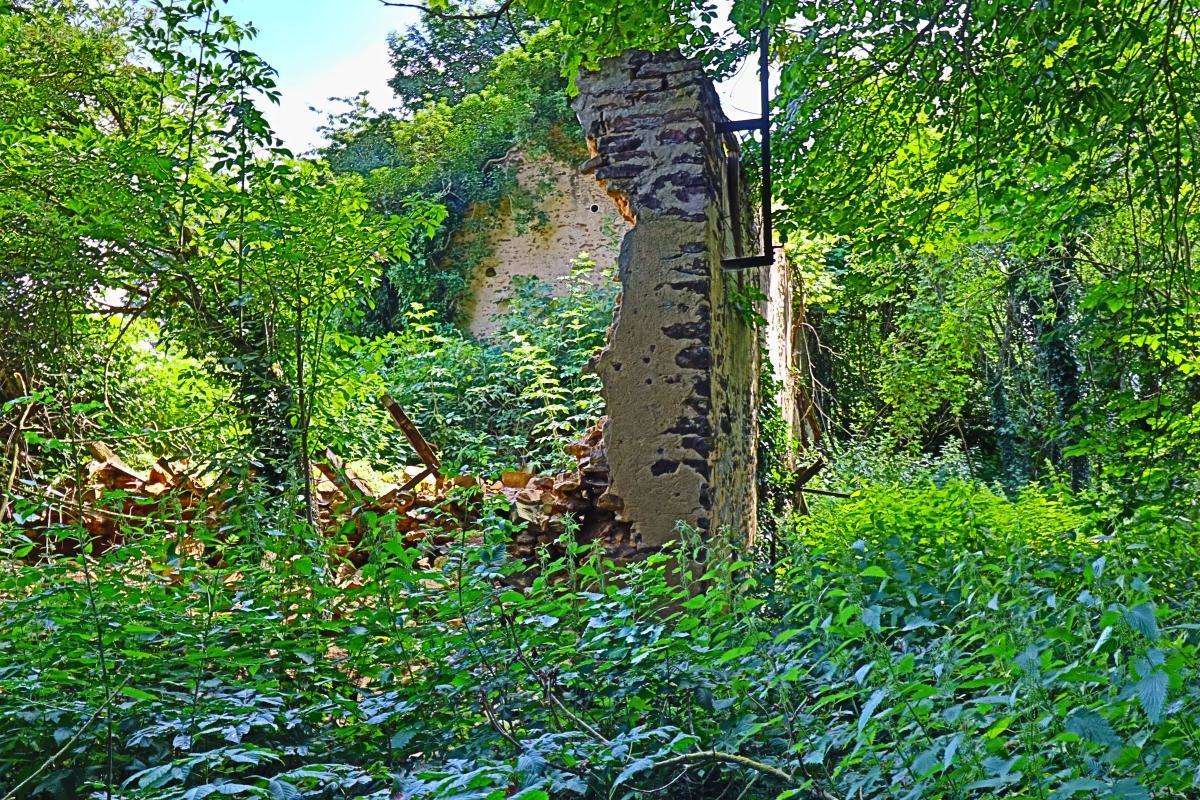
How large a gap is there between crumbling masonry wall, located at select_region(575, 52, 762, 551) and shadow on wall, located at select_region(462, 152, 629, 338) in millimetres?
8138

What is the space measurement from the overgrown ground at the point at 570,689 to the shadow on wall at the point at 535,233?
422 inches

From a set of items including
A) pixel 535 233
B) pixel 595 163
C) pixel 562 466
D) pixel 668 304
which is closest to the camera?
pixel 668 304

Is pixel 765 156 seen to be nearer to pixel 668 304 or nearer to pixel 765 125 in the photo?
pixel 765 125

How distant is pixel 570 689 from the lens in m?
2.90

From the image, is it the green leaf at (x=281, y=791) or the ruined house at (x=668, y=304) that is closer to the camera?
the green leaf at (x=281, y=791)

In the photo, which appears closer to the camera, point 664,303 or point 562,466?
point 664,303

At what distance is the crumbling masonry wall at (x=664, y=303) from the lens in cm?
528

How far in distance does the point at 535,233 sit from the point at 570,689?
38.9 ft

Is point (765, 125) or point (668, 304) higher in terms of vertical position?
point (765, 125)

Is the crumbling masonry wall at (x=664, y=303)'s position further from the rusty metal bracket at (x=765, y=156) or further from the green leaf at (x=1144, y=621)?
the green leaf at (x=1144, y=621)

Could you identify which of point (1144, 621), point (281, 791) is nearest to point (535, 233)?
point (281, 791)

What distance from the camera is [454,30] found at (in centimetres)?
1747

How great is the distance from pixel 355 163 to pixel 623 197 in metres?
11.0

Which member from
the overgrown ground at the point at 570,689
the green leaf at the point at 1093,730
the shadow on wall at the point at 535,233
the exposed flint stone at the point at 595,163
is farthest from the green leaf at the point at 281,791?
the shadow on wall at the point at 535,233
